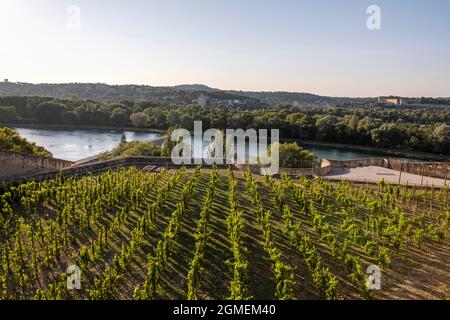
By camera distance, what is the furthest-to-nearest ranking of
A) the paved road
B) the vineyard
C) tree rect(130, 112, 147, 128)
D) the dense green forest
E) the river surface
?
tree rect(130, 112, 147, 128)
the dense green forest
the river surface
the paved road
the vineyard

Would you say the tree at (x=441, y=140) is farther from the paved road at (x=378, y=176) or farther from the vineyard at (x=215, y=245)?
the vineyard at (x=215, y=245)

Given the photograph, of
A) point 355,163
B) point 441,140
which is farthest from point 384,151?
point 355,163

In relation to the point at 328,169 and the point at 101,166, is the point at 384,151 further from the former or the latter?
the point at 101,166

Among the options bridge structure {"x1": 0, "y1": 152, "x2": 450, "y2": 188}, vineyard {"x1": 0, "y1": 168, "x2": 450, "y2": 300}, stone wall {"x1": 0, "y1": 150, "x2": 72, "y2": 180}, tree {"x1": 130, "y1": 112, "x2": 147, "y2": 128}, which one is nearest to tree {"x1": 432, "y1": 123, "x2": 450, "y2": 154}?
bridge structure {"x1": 0, "y1": 152, "x2": 450, "y2": 188}

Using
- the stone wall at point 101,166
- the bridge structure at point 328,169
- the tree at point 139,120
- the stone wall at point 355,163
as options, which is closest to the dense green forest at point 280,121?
the tree at point 139,120

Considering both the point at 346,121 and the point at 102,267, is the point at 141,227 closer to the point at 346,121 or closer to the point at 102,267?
the point at 102,267

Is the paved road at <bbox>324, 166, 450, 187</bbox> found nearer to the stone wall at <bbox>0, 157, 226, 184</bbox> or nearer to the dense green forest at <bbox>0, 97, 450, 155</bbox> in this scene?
the stone wall at <bbox>0, 157, 226, 184</bbox>
